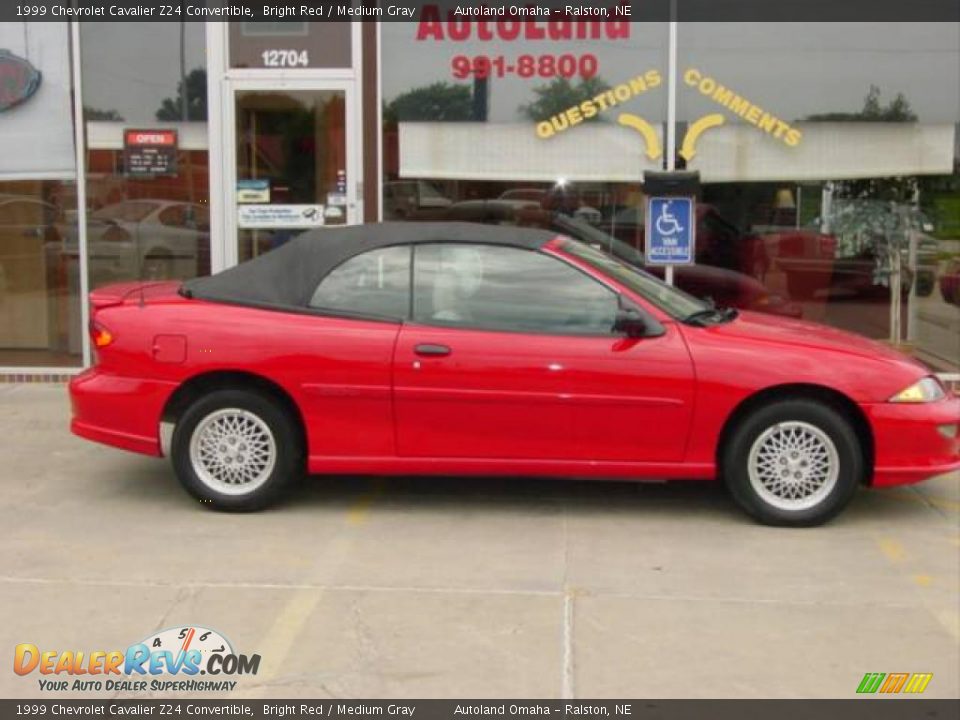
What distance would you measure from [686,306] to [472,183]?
11.3 ft

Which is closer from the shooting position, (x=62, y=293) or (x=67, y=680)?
(x=67, y=680)

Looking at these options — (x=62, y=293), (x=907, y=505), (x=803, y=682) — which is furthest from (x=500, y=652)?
(x=62, y=293)

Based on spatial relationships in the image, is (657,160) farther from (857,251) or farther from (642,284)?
(642,284)

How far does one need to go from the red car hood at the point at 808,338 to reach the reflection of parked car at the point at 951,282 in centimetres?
335

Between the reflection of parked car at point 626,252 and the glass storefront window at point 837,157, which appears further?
the reflection of parked car at point 626,252

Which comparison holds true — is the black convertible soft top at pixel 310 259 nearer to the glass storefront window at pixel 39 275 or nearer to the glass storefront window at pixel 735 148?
the glass storefront window at pixel 735 148

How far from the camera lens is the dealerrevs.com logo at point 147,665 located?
12.8 feet

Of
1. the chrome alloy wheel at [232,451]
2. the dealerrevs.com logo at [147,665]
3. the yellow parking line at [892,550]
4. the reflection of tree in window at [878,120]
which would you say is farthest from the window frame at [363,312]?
the reflection of tree in window at [878,120]

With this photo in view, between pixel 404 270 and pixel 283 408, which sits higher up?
pixel 404 270

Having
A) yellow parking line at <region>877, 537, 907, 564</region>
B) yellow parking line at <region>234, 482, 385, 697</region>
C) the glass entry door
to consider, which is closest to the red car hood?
yellow parking line at <region>877, 537, 907, 564</region>

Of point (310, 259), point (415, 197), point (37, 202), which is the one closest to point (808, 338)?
point (310, 259)

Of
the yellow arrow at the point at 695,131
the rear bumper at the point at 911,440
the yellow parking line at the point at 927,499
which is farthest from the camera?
the yellow arrow at the point at 695,131

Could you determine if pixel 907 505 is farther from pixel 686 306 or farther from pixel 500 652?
pixel 500 652

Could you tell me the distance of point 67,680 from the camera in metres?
3.95
